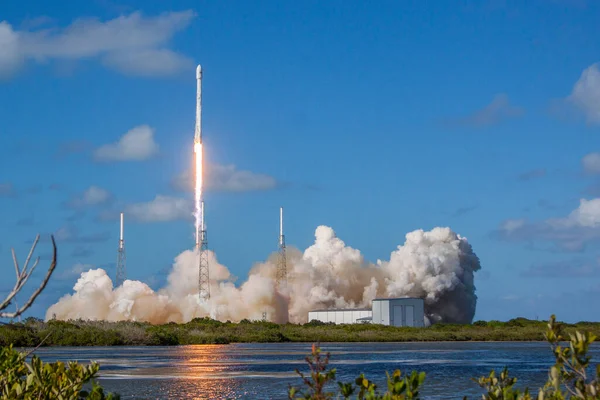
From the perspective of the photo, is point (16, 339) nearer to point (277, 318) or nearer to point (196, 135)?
point (196, 135)

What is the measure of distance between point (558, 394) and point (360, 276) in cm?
9607

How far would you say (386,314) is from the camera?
8481 cm

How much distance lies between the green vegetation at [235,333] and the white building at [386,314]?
2478 millimetres

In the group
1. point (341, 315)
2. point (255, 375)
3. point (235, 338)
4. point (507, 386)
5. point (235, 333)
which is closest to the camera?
point (507, 386)

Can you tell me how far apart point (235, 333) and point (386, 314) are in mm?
17242

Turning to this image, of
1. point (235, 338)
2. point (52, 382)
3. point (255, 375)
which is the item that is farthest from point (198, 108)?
point (52, 382)

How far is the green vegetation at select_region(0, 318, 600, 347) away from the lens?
63000mm

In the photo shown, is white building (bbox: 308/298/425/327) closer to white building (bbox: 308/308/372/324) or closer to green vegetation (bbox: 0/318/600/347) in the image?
white building (bbox: 308/308/372/324)

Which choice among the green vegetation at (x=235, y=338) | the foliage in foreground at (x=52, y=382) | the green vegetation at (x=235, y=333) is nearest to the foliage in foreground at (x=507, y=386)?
the green vegetation at (x=235, y=338)

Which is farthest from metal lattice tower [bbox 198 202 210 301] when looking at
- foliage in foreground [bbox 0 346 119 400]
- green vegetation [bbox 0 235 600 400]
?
foliage in foreground [bbox 0 346 119 400]

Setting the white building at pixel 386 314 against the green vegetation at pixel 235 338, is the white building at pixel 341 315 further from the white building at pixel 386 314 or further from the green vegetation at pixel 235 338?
the green vegetation at pixel 235 338

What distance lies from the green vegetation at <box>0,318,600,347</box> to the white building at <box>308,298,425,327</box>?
248cm

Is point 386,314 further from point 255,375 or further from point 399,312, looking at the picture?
point 255,375

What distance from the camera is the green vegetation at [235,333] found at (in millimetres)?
63000
